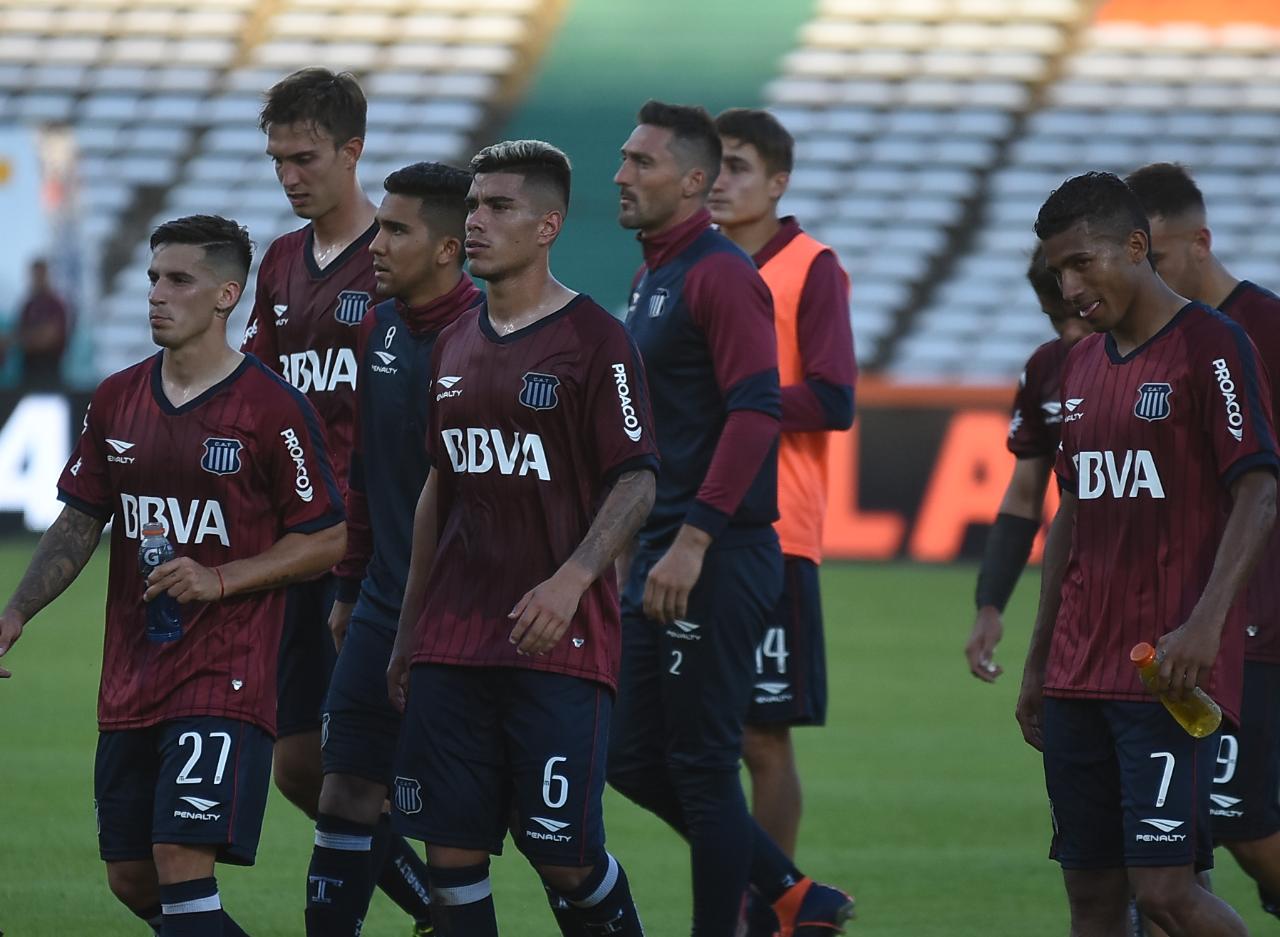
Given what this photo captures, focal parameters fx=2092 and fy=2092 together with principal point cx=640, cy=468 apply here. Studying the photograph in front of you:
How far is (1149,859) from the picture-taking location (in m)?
4.81

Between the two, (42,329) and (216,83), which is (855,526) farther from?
Answer: (216,83)

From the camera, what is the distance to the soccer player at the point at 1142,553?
189 inches

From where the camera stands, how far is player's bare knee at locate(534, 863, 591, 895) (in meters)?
5.09

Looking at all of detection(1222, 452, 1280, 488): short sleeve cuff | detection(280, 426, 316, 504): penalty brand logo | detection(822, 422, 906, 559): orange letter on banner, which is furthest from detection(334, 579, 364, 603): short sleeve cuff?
detection(822, 422, 906, 559): orange letter on banner

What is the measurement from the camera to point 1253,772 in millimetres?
5641

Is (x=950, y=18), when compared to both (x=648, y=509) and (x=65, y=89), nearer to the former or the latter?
(x=65, y=89)

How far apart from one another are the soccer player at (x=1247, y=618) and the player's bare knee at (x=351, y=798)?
7.54ft

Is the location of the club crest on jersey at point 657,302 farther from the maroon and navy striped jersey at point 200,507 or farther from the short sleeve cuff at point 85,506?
the short sleeve cuff at point 85,506

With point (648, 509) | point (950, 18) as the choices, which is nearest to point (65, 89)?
point (950, 18)

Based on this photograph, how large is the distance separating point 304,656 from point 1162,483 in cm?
279

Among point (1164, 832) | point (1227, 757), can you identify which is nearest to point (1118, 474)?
point (1164, 832)

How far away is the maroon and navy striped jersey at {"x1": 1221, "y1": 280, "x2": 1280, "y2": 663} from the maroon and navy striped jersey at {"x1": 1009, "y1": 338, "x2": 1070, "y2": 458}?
62cm

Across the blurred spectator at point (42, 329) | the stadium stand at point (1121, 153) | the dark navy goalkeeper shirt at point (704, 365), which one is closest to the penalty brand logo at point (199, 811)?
the dark navy goalkeeper shirt at point (704, 365)

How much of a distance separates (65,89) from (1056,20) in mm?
13156
